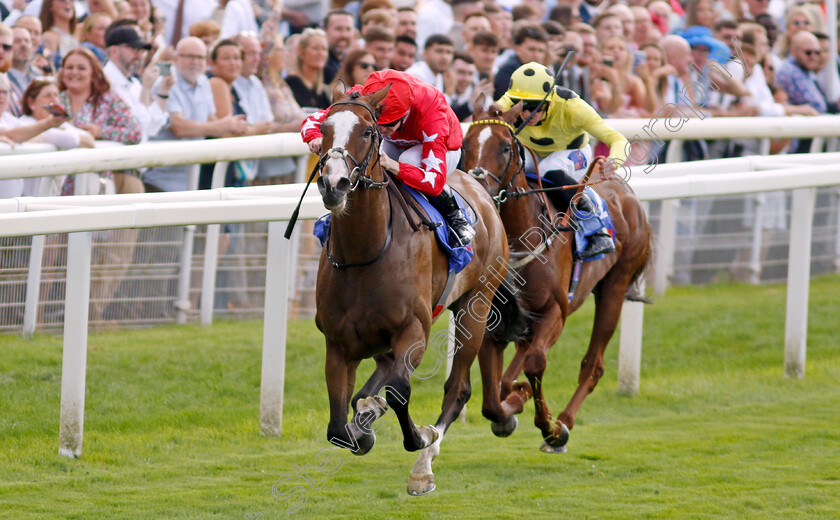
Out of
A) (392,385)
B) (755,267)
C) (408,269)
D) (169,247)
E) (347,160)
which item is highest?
(347,160)

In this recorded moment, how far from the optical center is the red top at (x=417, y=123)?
517 cm

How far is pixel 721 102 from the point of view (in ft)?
37.7

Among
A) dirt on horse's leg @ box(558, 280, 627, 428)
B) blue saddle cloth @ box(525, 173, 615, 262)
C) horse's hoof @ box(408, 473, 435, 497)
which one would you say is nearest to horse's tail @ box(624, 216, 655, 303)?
dirt on horse's leg @ box(558, 280, 627, 428)

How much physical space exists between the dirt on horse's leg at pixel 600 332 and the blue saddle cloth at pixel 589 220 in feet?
1.81

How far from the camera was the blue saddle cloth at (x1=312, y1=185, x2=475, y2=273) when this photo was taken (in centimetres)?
538

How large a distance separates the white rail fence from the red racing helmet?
4.06ft

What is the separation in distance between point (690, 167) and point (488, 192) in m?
2.44

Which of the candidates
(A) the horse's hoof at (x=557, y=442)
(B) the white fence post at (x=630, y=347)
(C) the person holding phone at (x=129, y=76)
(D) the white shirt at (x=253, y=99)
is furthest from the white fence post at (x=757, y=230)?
(C) the person holding phone at (x=129, y=76)

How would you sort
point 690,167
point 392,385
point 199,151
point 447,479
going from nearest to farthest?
point 392,385 → point 447,479 → point 199,151 → point 690,167

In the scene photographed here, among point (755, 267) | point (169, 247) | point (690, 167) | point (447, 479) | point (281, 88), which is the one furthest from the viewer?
point (755, 267)

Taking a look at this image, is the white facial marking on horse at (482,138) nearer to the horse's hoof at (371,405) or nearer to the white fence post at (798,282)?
the horse's hoof at (371,405)

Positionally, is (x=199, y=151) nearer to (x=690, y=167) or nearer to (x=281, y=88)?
(x=281, y=88)

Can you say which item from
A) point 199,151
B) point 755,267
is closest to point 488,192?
point 199,151

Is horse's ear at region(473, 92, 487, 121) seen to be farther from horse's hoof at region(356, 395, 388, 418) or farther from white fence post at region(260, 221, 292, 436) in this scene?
horse's hoof at region(356, 395, 388, 418)
